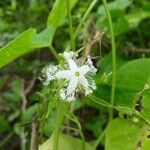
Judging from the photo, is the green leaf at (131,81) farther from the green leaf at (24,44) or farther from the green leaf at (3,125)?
the green leaf at (3,125)

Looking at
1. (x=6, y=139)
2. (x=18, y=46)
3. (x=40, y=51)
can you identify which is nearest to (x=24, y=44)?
(x=18, y=46)

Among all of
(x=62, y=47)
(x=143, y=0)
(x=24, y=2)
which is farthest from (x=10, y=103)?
(x=143, y=0)

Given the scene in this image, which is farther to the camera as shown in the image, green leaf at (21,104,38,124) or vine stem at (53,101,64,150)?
green leaf at (21,104,38,124)

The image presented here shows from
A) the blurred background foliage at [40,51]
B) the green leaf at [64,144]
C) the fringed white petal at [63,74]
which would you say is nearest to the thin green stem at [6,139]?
the blurred background foliage at [40,51]

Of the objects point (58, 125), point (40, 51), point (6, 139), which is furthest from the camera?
point (40, 51)

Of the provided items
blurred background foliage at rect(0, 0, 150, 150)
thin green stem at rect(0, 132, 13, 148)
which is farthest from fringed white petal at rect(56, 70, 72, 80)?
thin green stem at rect(0, 132, 13, 148)

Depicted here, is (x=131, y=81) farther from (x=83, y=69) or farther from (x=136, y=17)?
(x=136, y=17)

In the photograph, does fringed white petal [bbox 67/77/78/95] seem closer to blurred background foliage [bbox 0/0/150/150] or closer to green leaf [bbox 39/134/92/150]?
green leaf [bbox 39/134/92/150]
